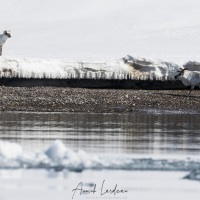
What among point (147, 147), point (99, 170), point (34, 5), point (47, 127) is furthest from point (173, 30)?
point (99, 170)

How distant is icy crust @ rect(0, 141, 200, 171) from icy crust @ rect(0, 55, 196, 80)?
Answer: 16.6 m

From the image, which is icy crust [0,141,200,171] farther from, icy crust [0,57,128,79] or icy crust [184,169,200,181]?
icy crust [0,57,128,79]

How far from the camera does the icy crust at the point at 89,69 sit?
31953mm

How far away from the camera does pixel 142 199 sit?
12727 millimetres

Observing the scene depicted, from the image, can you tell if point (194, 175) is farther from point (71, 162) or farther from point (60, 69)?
point (60, 69)

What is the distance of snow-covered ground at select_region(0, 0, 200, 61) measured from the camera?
147 ft

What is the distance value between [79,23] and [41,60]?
60.9 feet

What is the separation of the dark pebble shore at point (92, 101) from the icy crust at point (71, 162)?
1100 cm

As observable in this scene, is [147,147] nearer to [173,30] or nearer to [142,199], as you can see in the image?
[142,199]

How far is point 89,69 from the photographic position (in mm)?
32812

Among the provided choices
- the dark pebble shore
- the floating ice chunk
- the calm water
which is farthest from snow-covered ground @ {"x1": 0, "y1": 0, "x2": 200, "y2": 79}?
the floating ice chunk

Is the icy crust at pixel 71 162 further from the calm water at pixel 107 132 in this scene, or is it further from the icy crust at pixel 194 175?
the calm water at pixel 107 132

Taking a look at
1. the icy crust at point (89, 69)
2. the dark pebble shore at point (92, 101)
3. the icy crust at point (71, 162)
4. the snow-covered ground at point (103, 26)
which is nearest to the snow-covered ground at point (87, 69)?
the icy crust at point (89, 69)

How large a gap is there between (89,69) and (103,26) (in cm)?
1856
